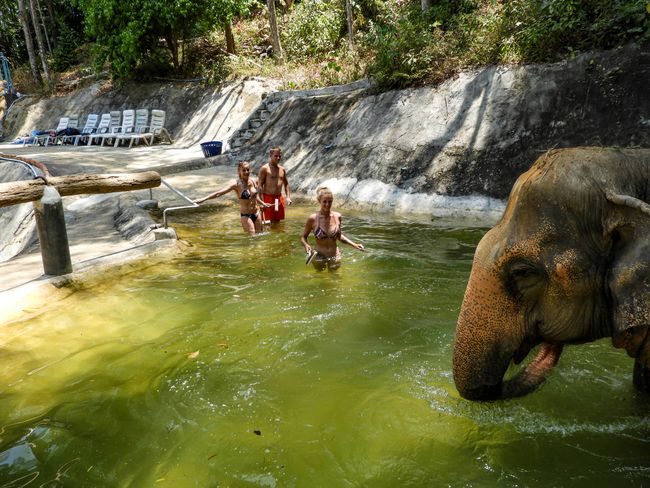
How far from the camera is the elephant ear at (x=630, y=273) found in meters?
2.24

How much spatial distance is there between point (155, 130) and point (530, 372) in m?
19.9

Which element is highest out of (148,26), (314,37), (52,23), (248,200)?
(52,23)

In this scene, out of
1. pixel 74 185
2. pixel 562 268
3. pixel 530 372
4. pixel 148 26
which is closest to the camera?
pixel 562 268

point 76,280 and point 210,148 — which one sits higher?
point 210,148

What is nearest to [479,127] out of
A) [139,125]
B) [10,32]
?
[139,125]

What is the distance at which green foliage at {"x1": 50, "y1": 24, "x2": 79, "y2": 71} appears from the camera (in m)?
30.7

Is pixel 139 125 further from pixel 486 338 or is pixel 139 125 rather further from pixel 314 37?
pixel 486 338

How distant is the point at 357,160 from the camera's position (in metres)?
12.1

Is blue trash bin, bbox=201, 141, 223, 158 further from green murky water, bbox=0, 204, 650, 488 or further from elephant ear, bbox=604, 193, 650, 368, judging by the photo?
elephant ear, bbox=604, 193, 650, 368

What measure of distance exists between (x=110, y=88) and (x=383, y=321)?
77.2 ft

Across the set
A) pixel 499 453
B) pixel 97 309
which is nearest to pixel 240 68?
pixel 97 309

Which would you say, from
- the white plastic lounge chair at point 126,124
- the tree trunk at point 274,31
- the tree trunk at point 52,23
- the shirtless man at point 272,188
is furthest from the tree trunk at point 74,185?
the tree trunk at point 52,23

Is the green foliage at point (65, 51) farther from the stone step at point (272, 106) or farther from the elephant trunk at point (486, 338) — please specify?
the elephant trunk at point (486, 338)

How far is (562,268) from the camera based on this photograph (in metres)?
2.50
